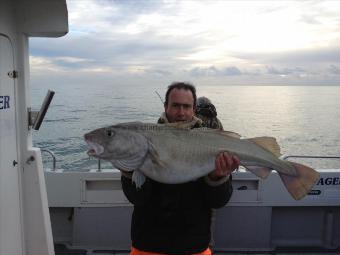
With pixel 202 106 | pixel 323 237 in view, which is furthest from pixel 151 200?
pixel 323 237

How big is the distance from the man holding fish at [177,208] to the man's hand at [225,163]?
2 cm

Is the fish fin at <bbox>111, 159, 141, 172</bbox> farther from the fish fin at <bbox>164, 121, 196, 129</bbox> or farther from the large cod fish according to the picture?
the fish fin at <bbox>164, 121, 196, 129</bbox>

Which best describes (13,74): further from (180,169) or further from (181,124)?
(180,169)

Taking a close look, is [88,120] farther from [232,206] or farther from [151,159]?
[151,159]

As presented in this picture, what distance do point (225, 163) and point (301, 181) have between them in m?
0.63

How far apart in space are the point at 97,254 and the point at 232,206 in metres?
Answer: 1.89

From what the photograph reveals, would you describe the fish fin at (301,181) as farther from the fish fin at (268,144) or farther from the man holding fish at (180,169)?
the fish fin at (268,144)

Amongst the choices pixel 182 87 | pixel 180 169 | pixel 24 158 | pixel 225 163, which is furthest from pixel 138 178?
pixel 24 158

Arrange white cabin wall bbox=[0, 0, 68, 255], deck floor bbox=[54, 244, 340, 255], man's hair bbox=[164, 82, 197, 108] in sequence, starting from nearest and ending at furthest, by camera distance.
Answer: man's hair bbox=[164, 82, 197, 108] → white cabin wall bbox=[0, 0, 68, 255] → deck floor bbox=[54, 244, 340, 255]

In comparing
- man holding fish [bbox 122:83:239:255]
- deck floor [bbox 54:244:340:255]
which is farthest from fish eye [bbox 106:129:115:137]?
deck floor [bbox 54:244:340:255]

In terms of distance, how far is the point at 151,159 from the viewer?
2514 mm

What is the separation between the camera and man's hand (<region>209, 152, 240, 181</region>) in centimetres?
270

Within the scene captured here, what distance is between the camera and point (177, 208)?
9.30 ft

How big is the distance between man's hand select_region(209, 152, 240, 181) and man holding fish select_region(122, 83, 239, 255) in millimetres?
19
